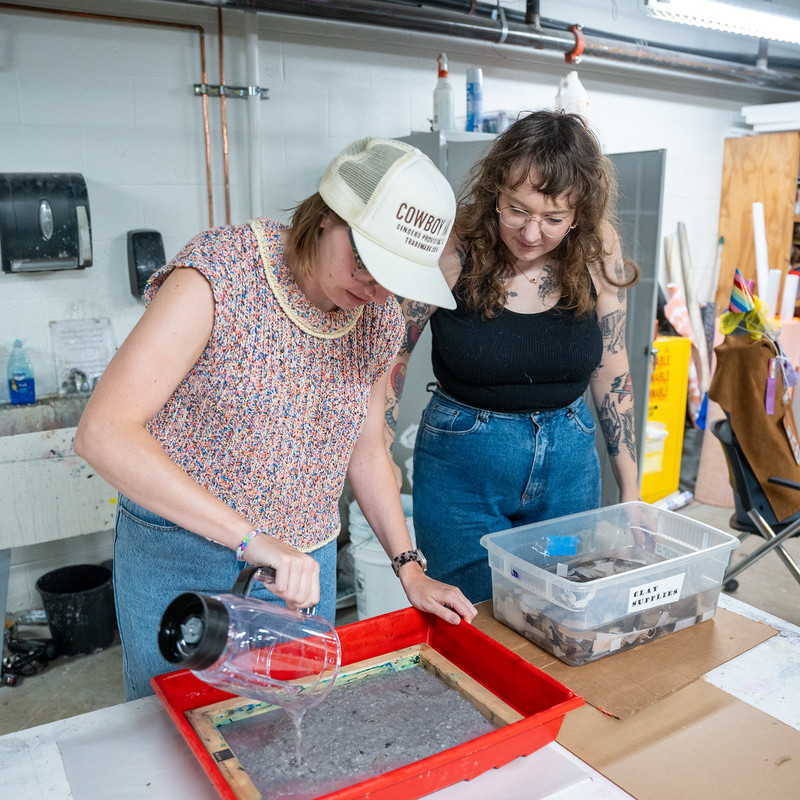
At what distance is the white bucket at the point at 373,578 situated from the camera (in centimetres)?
268

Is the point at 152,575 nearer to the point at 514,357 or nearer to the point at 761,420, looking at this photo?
the point at 514,357

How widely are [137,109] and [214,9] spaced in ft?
1.59

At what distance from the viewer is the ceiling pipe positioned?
2900 millimetres

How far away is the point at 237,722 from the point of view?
1.10 m

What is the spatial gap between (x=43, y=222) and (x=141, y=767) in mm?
Result: 2164

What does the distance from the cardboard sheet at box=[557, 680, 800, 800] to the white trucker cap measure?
2.21 feet

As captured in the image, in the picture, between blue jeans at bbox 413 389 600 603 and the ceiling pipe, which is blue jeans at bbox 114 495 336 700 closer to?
blue jeans at bbox 413 389 600 603

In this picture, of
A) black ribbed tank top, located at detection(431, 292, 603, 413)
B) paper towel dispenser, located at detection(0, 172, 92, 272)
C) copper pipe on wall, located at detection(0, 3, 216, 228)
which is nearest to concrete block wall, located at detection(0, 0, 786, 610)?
copper pipe on wall, located at detection(0, 3, 216, 228)

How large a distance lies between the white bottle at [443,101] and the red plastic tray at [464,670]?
233 cm

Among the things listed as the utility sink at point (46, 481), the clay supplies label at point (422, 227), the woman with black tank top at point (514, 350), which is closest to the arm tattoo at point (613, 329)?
the woman with black tank top at point (514, 350)

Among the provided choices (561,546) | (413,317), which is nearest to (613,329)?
(413,317)

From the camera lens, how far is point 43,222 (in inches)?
106

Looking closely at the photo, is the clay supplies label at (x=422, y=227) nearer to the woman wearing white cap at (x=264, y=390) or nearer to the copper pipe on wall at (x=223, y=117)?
the woman wearing white cap at (x=264, y=390)

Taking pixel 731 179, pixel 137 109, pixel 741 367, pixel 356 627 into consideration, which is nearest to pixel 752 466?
pixel 741 367
